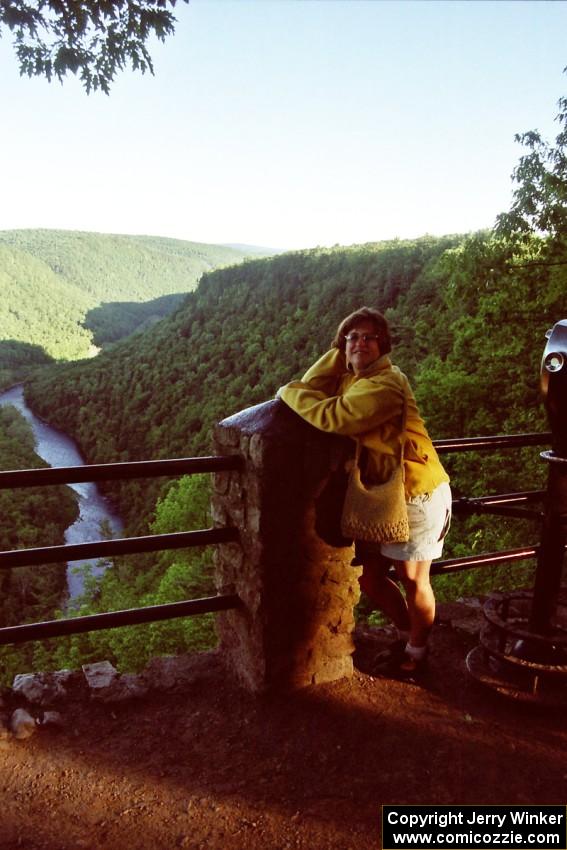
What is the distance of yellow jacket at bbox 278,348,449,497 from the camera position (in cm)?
226

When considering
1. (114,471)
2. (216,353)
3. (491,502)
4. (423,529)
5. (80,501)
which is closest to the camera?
(114,471)

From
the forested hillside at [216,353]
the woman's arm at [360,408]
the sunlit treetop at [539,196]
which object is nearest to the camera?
the woman's arm at [360,408]

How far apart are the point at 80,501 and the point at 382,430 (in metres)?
63.9

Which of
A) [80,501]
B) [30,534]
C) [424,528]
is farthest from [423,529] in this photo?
[80,501]

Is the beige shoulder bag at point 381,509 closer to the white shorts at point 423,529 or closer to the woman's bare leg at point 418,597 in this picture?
the white shorts at point 423,529

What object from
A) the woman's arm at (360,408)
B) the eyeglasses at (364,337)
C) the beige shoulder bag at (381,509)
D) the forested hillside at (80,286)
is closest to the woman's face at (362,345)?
the eyeglasses at (364,337)

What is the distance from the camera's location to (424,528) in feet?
8.00

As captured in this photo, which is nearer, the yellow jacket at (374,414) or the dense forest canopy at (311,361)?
the yellow jacket at (374,414)

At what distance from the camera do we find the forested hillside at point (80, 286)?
112m

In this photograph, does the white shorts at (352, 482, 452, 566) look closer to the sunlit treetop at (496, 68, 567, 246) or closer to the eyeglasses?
the eyeglasses

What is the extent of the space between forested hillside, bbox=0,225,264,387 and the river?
21.8 meters

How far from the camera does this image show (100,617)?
7.99 ft

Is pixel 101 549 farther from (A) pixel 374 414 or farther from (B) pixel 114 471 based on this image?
(A) pixel 374 414

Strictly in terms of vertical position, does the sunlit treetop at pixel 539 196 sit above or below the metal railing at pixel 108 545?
above
